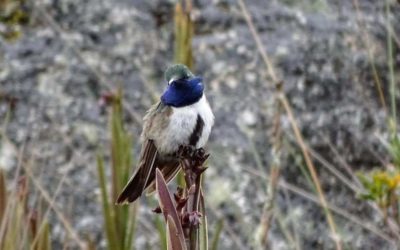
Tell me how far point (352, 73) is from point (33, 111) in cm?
107

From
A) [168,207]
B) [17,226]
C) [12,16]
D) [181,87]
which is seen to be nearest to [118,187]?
[17,226]

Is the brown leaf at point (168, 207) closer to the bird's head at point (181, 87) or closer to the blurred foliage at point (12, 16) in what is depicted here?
the bird's head at point (181, 87)

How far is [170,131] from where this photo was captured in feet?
5.82

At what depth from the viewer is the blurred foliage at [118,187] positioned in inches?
79.5

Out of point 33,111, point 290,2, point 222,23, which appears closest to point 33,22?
point 33,111

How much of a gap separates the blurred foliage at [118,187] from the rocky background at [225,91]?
32.4 inches

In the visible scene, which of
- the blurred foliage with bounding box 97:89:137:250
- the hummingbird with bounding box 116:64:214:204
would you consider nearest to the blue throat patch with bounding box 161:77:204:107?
the hummingbird with bounding box 116:64:214:204

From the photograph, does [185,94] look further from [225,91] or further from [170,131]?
[225,91]

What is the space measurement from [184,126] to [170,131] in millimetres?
32

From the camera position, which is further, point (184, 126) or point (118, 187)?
point (118, 187)

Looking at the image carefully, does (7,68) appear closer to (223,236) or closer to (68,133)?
(68,133)

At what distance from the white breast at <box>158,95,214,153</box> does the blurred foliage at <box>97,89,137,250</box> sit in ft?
0.88

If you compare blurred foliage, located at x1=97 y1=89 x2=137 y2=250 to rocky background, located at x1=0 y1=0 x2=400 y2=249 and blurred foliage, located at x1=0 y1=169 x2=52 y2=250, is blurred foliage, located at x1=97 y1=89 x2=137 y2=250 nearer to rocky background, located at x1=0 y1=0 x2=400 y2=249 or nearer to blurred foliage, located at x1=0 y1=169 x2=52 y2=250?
blurred foliage, located at x1=0 y1=169 x2=52 y2=250

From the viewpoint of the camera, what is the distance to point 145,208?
303 cm
